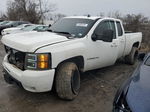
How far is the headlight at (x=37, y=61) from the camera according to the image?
3586 millimetres

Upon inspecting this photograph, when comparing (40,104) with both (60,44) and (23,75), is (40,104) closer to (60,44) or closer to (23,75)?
(23,75)

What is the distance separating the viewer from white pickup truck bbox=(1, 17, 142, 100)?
3605 mm

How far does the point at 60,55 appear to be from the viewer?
3.82m

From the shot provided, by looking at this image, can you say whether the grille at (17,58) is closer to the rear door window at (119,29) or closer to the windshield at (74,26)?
the windshield at (74,26)

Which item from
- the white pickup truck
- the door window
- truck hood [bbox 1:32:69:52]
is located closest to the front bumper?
Result: the white pickup truck

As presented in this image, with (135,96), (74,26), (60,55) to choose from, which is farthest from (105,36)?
(135,96)

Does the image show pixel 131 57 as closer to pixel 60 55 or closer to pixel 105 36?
pixel 105 36

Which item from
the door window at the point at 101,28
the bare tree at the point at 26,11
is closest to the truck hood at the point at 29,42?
the door window at the point at 101,28

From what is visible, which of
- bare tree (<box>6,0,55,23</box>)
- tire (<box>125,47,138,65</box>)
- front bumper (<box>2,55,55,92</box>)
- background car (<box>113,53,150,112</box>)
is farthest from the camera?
bare tree (<box>6,0,55,23</box>)

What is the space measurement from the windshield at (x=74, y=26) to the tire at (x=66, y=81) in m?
0.94

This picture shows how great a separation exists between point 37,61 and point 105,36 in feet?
5.99

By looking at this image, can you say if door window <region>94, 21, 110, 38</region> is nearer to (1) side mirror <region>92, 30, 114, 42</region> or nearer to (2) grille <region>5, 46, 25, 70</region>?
(1) side mirror <region>92, 30, 114, 42</region>

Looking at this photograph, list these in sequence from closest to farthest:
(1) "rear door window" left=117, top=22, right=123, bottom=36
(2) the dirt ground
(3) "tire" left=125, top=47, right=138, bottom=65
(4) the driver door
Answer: (2) the dirt ground, (4) the driver door, (1) "rear door window" left=117, top=22, right=123, bottom=36, (3) "tire" left=125, top=47, right=138, bottom=65

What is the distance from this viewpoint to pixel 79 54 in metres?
4.31
